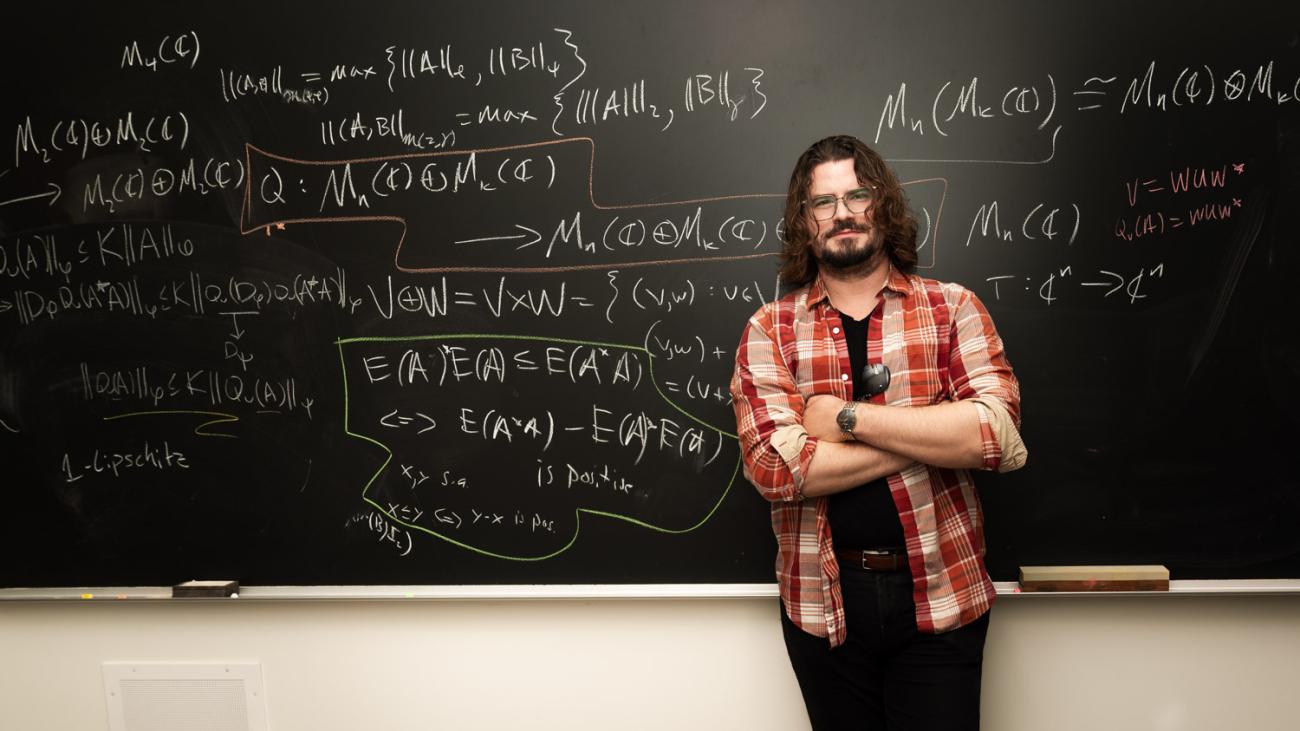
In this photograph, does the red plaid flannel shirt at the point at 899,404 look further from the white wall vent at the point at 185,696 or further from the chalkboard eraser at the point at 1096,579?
the white wall vent at the point at 185,696

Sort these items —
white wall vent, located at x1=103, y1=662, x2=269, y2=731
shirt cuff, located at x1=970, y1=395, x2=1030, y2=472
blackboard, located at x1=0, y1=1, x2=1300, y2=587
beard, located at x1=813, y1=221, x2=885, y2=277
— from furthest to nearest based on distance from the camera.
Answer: white wall vent, located at x1=103, y1=662, x2=269, y2=731 < blackboard, located at x1=0, y1=1, x2=1300, y2=587 < beard, located at x1=813, y1=221, x2=885, y2=277 < shirt cuff, located at x1=970, y1=395, x2=1030, y2=472

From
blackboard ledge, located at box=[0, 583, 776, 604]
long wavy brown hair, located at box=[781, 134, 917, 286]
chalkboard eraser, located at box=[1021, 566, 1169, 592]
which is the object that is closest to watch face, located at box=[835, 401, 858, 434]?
long wavy brown hair, located at box=[781, 134, 917, 286]

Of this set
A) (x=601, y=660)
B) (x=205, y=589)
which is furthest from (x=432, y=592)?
(x=205, y=589)

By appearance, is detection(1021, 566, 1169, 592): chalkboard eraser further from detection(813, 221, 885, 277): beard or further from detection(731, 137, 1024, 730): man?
detection(813, 221, 885, 277): beard

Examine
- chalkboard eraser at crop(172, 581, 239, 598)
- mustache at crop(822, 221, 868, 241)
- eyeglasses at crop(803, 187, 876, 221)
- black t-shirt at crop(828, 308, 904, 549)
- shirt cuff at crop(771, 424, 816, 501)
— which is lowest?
chalkboard eraser at crop(172, 581, 239, 598)

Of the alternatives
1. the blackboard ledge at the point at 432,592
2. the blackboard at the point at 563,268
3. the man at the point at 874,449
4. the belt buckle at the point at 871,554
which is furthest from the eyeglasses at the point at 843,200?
the blackboard ledge at the point at 432,592

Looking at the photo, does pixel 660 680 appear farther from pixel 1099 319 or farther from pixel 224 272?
pixel 224 272

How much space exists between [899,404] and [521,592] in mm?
1119

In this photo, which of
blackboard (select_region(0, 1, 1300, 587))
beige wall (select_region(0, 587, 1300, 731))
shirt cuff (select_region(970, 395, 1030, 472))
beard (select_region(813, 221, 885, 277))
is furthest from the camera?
beige wall (select_region(0, 587, 1300, 731))

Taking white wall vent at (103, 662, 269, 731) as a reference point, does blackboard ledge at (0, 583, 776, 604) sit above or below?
above

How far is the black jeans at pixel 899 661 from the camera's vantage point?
4.70 ft

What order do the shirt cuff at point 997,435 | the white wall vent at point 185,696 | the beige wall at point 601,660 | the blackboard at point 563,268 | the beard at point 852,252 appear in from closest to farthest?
1. the shirt cuff at point 997,435
2. the beard at point 852,252
3. the blackboard at point 563,268
4. the beige wall at point 601,660
5. the white wall vent at point 185,696

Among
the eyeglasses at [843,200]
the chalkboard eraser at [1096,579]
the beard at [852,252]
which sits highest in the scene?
the eyeglasses at [843,200]

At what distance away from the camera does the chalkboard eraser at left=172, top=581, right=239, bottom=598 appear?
1.92 meters
